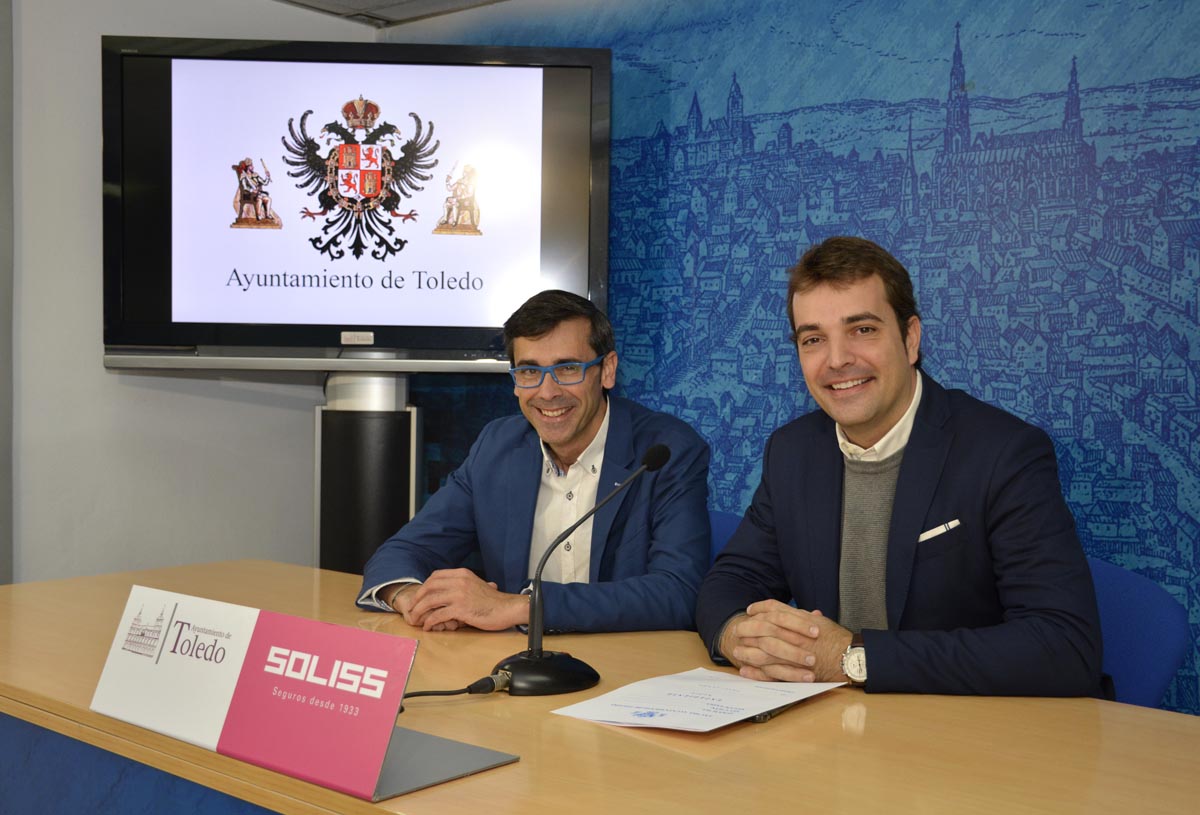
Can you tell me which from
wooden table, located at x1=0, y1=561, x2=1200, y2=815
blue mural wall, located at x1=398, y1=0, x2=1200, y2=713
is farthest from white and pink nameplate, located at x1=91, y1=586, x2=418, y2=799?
blue mural wall, located at x1=398, y1=0, x2=1200, y2=713

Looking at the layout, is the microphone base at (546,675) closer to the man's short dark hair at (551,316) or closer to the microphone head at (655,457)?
the microphone head at (655,457)

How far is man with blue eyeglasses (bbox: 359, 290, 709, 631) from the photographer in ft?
7.69

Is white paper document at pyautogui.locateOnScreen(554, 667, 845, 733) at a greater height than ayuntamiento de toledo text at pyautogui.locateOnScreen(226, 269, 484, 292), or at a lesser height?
lesser

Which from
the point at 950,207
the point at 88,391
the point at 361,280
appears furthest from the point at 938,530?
the point at 88,391

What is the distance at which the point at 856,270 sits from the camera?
2.10 meters

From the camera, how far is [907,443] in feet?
6.55

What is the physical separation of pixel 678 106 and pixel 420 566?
1952 millimetres

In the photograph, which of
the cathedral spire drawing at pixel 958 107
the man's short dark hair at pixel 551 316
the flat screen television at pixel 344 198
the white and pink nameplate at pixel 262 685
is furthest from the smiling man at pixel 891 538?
the flat screen television at pixel 344 198

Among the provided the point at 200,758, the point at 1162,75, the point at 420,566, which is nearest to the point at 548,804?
the point at 200,758

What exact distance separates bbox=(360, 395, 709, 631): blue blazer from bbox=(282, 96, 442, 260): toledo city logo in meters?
1.18

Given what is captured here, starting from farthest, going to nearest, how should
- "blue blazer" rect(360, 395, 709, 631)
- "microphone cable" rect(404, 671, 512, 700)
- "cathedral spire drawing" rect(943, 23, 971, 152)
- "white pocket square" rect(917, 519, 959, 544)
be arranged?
"cathedral spire drawing" rect(943, 23, 971, 152), "blue blazer" rect(360, 395, 709, 631), "white pocket square" rect(917, 519, 959, 544), "microphone cable" rect(404, 671, 512, 700)

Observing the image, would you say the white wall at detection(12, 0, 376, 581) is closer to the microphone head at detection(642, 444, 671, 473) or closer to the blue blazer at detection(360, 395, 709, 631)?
the blue blazer at detection(360, 395, 709, 631)

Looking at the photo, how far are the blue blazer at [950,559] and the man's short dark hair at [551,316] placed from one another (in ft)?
1.76

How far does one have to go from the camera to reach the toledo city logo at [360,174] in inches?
141
